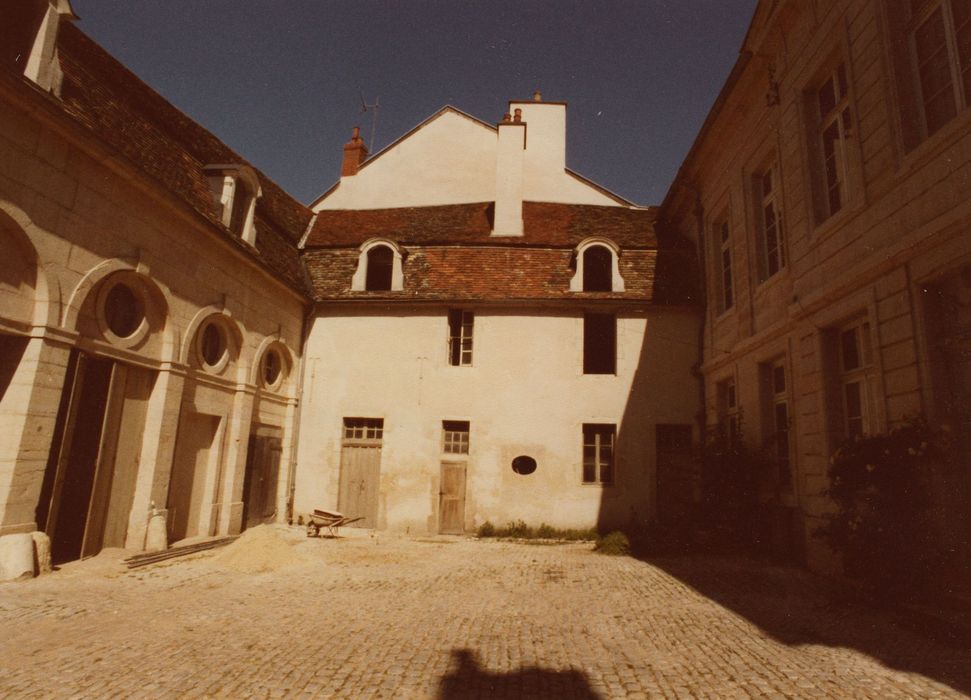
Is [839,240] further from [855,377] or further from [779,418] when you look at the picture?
[779,418]

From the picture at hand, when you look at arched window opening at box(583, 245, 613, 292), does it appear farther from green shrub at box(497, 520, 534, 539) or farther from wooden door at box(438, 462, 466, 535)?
green shrub at box(497, 520, 534, 539)

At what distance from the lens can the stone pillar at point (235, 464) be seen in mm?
10867

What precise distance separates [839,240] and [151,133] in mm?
10898

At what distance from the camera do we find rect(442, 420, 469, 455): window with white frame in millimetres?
13109

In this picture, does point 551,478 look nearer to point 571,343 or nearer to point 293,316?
point 571,343

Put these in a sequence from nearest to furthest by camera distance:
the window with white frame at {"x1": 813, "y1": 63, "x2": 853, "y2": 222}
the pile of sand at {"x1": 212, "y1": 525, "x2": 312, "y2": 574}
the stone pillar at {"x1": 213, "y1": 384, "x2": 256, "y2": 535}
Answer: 1. the window with white frame at {"x1": 813, "y1": 63, "x2": 853, "y2": 222}
2. the pile of sand at {"x1": 212, "y1": 525, "x2": 312, "y2": 574}
3. the stone pillar at {"x1": 213, "y1": 384, "x2": 256, "y2": 535}

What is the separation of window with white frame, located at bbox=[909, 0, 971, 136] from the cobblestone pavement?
5.14 metres

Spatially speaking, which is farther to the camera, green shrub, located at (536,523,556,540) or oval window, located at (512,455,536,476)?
oval window, located at (512,455,536,476)

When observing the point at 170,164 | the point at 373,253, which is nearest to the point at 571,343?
the point at 373,253

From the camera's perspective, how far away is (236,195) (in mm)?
11578

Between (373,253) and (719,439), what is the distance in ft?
31.2

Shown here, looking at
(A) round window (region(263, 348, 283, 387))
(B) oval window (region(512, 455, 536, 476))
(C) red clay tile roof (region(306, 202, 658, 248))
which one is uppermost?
(C) red clay tile roof (region(306, 202, 658, 248))

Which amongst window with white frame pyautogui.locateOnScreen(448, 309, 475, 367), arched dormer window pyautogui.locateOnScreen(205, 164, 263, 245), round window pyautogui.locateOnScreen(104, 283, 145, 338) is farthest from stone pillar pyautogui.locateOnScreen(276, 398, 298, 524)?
round window pyautogui.locateOnScreen(104, 283, 145, 338)

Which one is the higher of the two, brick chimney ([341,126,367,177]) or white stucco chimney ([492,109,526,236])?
brick chimney ([341,126,367,177])
